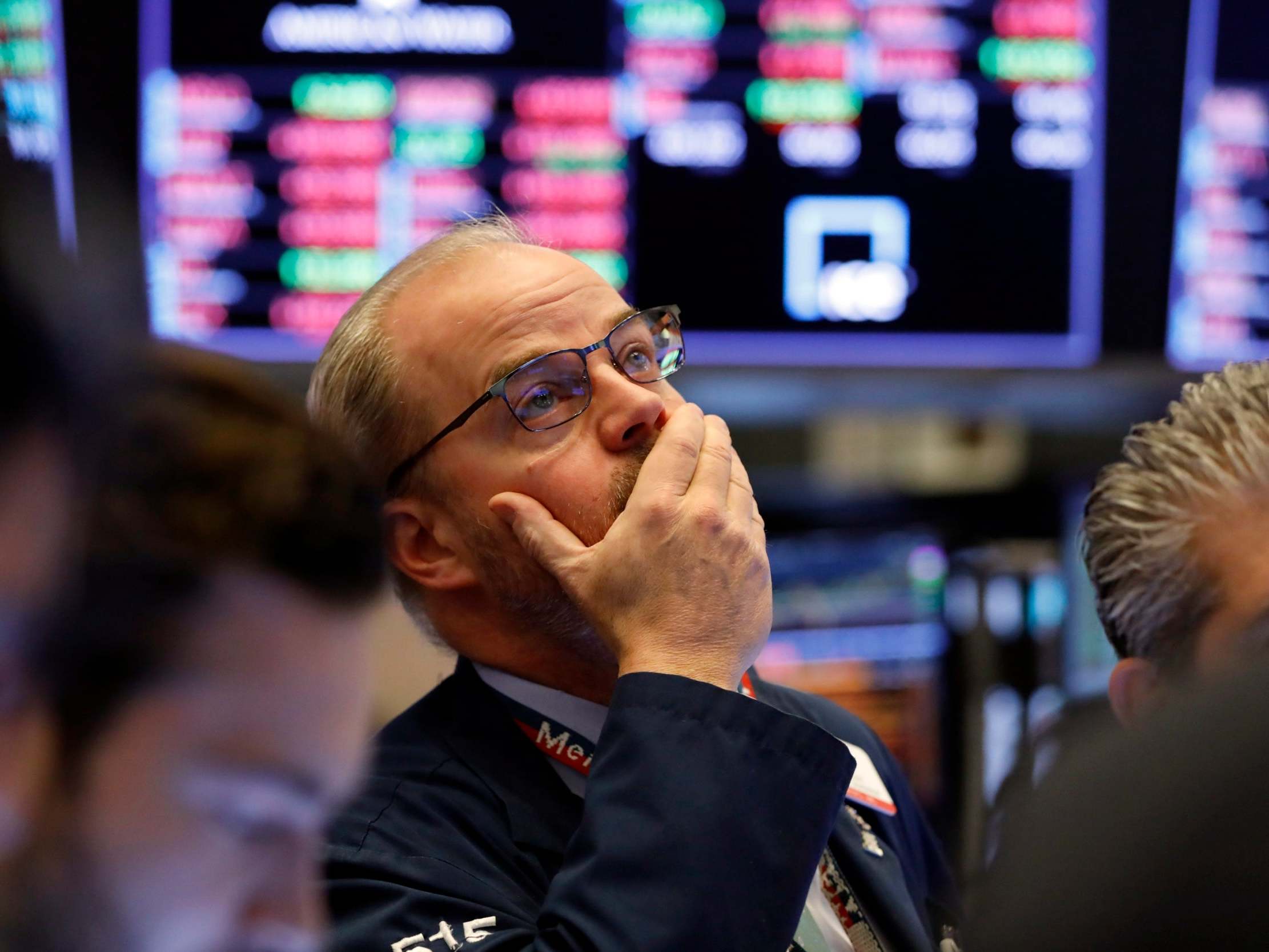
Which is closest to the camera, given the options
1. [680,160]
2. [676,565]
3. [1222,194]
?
[676,565]

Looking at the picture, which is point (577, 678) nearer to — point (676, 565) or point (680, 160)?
point (676, 565)

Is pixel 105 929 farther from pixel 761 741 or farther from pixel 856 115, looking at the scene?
pixel 856 115

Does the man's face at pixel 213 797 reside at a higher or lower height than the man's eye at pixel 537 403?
higher

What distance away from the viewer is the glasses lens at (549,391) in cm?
123

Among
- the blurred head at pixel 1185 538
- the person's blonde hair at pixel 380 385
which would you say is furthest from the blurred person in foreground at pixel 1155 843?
the person's blonde hair at pixel 380 385

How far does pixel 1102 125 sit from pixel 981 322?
0.42 metres

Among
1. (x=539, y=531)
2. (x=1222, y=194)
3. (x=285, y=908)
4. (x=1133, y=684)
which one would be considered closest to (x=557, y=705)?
(x=539, y=531)

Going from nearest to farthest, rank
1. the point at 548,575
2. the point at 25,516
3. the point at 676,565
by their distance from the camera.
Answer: the point at 25,516, the point at 676,565, the point at 548,575

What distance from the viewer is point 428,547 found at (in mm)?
1278

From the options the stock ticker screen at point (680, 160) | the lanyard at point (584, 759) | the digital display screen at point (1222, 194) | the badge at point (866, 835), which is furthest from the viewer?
the digital display screen at point (1222, 194)

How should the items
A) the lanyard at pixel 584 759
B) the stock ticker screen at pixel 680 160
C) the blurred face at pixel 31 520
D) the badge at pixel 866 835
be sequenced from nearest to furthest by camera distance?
the blurred face at pixel 31 520 → the lanyard at pixel 584 759 → the badge at pixel 866 835 → the stock ticker screen at pixel 680 160

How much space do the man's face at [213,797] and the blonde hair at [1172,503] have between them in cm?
91

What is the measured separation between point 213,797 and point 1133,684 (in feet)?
3.21

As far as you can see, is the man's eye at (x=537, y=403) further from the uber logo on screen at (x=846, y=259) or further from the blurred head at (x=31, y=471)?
the uber logo on screen at (x=846, y=259)
